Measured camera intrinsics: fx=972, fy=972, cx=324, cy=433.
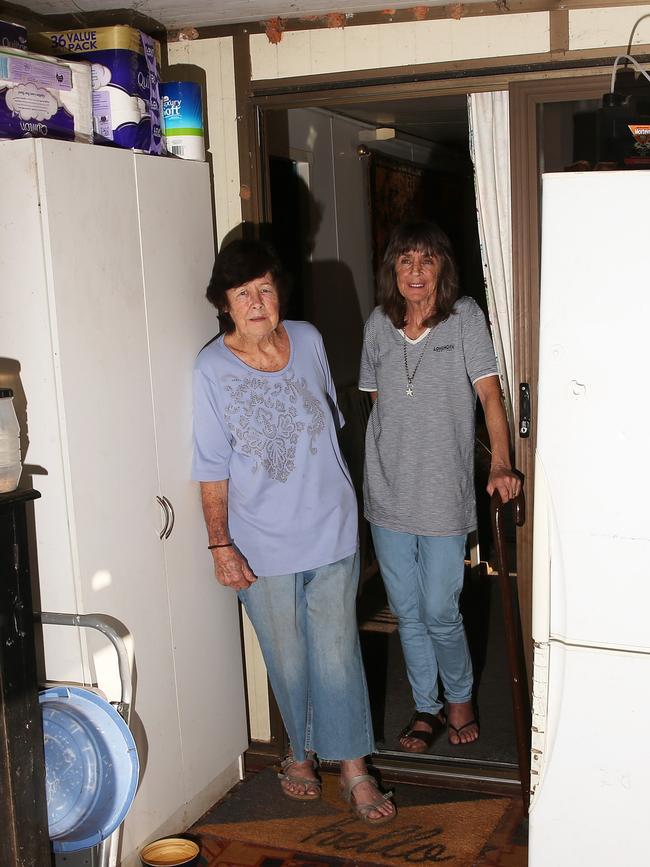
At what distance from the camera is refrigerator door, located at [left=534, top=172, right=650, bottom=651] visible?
195 centimetres

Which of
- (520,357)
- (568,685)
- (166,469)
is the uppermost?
(520,357)

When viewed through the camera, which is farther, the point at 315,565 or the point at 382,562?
the point at 382,562

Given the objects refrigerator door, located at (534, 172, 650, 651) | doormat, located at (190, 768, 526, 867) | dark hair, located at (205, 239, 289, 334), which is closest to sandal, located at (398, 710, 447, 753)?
doormat, located at (190, 768, 526, 867)

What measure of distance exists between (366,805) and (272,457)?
1085 millimetres

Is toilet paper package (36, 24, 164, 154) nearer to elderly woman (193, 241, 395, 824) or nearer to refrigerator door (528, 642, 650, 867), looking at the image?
elderly woman (193, 241, 395, 824)

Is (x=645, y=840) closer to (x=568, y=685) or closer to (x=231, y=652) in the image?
(x=568, y=685)

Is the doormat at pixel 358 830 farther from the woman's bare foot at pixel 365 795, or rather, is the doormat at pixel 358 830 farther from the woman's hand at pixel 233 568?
the woman's hand at pixel 233 568

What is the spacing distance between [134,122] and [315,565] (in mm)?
1316

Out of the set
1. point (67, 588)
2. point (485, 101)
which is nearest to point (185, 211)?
point (485, 101)

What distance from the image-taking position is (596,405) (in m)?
2.00

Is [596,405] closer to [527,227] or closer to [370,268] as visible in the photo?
[527,227]

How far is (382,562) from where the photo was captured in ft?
10.5

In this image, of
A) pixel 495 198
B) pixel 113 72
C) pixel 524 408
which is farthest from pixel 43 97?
pixel 524 408

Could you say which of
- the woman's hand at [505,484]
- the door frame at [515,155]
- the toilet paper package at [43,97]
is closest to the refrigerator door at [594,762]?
the woman's hand at [505,484]
